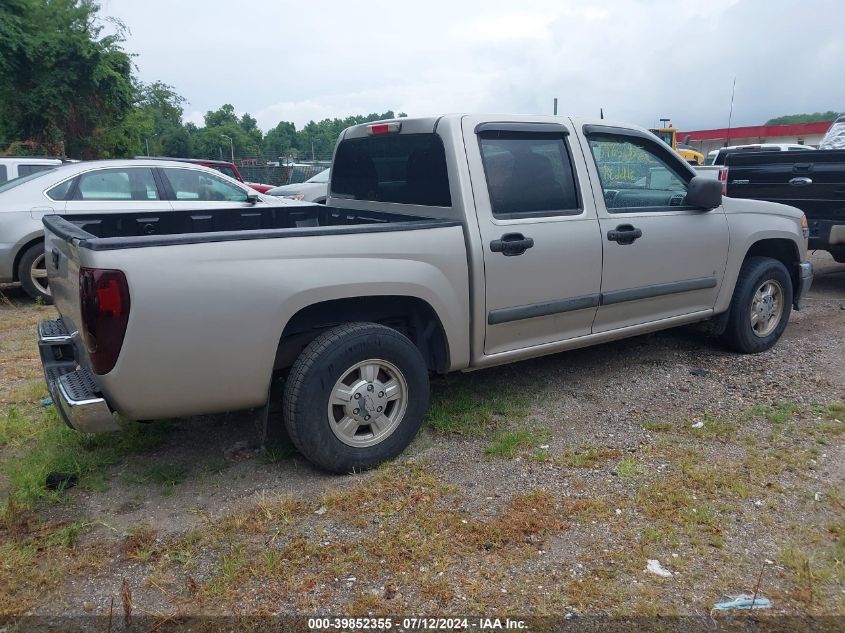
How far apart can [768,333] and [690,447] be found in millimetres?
2246

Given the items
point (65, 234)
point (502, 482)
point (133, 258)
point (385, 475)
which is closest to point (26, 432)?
point (65, 234)

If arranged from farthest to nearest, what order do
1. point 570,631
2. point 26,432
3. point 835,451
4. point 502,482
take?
point 26,432 < point 835,451 < point 502,482 < point 570,631

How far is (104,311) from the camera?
2.88 m

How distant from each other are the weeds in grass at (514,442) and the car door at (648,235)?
932 mm

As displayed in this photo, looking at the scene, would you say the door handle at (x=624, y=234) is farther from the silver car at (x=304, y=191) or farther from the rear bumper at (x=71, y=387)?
the silver car at (x=304, y=191)

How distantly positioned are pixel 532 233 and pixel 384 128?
1202mm

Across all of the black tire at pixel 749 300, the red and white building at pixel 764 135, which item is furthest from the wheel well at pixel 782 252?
the red and white building at pixel 764 135

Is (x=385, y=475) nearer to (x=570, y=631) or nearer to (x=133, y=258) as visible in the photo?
(x=570, y=631)

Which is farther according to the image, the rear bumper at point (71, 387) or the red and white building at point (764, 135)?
the red and white building at point (764, 135)

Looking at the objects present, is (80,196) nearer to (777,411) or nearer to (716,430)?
(716,430)

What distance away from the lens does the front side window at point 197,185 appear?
8164mm

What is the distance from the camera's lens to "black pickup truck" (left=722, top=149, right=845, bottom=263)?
7.38m

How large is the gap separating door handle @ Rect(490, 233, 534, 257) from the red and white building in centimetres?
3719

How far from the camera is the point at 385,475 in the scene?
3570 mm
